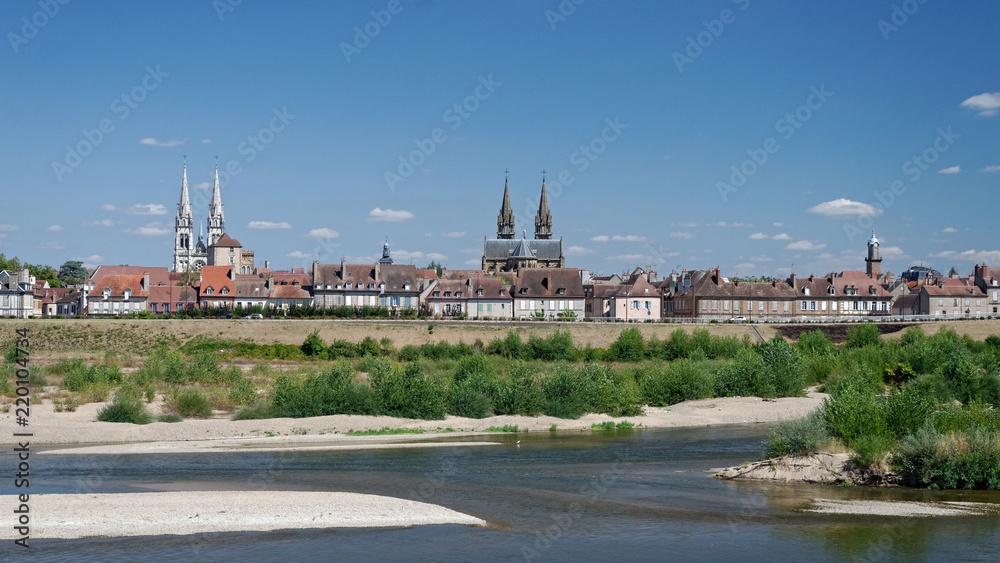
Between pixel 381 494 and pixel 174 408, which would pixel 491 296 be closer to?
pixel 174 408

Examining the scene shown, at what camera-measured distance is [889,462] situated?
25.9 m

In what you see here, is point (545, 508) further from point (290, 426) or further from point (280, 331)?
point (280, 331)

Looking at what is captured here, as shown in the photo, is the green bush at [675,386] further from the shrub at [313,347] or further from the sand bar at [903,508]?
the shrub at [313,347]

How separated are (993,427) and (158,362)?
4620cm

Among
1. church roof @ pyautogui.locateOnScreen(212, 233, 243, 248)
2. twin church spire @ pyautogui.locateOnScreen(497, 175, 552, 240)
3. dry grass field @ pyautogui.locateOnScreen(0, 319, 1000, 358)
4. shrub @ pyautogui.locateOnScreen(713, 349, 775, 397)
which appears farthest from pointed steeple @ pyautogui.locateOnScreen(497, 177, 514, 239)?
shrub @ pyautogui.locateOnScreen(713, 349, 775, 397)

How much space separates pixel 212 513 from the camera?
2158 centimetres

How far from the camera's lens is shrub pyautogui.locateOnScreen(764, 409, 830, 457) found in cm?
2709

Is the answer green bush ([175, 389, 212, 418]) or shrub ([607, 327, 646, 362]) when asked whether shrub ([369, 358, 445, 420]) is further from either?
shrub ([607, 327, 646, 362])

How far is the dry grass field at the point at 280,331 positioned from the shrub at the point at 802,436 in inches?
1906

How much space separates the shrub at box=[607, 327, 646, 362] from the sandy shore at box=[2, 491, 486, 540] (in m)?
49.5

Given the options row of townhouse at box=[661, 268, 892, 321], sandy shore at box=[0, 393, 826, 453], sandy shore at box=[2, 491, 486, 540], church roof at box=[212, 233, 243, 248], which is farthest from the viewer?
church roof at box=[212, 233, 243, 248]

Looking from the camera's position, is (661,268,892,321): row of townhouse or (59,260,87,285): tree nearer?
(661,268,892,321): row of townhouse

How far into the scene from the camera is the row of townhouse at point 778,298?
95.2m

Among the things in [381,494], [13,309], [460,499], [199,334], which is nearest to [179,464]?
[381,494]
